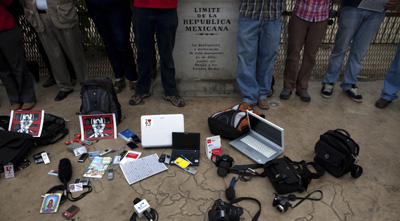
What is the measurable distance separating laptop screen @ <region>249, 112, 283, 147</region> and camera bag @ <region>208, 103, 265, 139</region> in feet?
0.37

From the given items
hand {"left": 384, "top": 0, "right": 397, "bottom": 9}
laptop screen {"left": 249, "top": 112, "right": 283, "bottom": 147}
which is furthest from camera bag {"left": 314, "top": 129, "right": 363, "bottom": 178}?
hand {"left": 384, "top": 0, "right": 397, "bottom": 9}

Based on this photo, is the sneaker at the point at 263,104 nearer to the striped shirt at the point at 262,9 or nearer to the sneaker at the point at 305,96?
the sneaker at the point at 305,96

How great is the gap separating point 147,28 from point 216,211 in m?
2.39

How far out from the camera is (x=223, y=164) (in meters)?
2.67

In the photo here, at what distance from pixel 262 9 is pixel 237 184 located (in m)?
2.12

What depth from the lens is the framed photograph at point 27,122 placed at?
125 inches

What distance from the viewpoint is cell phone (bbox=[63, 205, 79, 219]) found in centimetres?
227

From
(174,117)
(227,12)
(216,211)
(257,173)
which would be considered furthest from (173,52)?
(216,211)

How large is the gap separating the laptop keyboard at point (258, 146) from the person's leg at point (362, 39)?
2094mm

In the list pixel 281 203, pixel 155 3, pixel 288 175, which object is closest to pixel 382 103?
pixel 288 175

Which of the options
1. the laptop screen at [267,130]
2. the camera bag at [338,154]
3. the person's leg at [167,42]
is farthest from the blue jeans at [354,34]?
the person's leg at [167,42]

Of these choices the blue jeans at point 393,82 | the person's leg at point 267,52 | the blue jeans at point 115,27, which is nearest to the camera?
the person's leg at point 267,52

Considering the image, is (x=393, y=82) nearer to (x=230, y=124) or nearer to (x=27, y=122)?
(x=230, y=124)

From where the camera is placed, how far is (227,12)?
367cm
